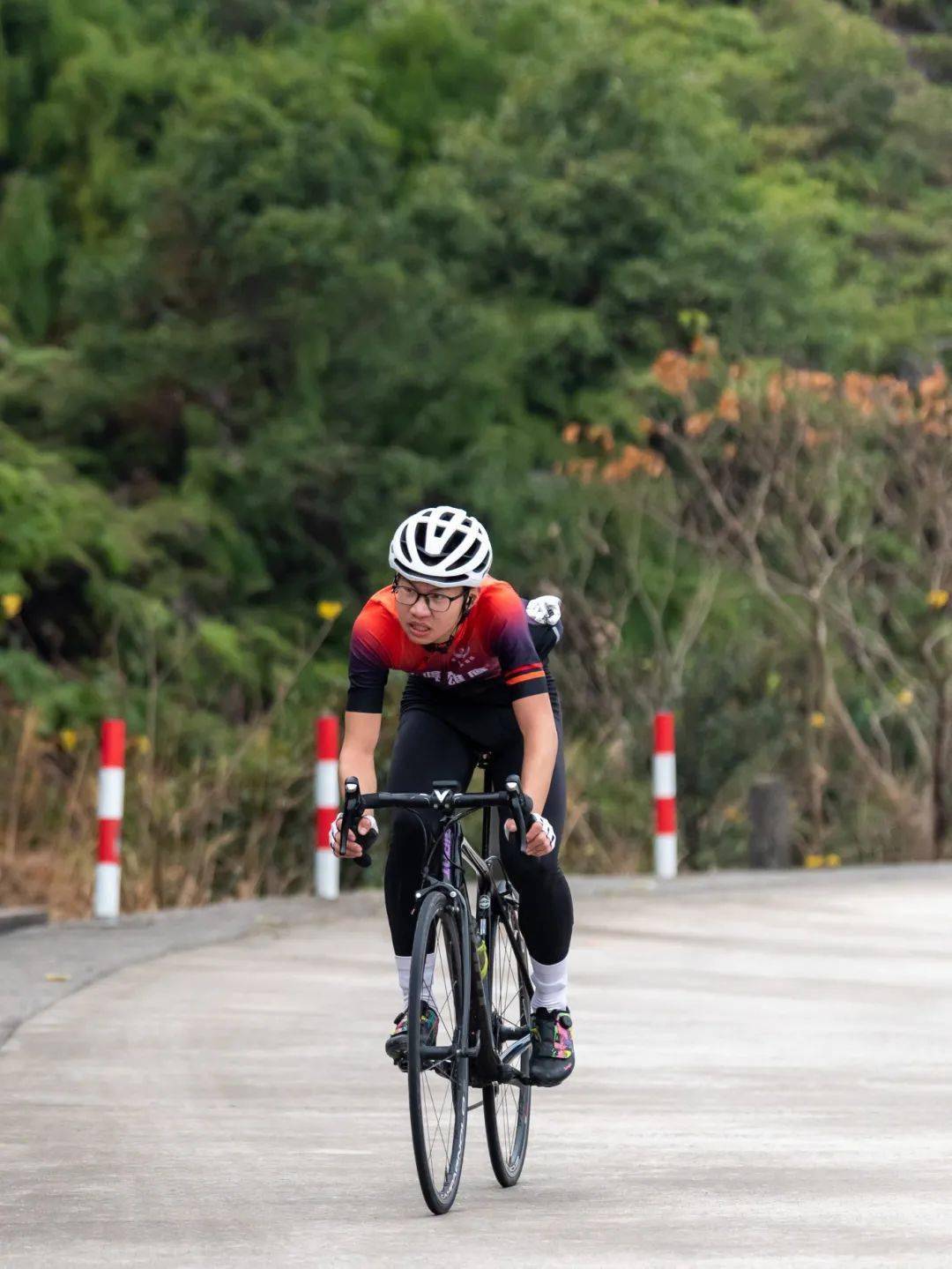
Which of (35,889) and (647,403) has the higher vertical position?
(647,403)

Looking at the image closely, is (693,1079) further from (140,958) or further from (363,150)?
(363,150)

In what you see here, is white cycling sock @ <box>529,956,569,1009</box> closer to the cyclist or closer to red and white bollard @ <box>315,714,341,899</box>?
the cyclist

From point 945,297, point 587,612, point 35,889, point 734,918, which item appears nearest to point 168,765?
point 35,889

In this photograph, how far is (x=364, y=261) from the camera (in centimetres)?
2914

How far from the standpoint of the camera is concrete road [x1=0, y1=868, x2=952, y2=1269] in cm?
625

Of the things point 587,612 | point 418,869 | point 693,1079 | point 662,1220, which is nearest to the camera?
point 662,1220

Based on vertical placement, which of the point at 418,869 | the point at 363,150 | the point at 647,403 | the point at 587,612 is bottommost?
the point at 418,869

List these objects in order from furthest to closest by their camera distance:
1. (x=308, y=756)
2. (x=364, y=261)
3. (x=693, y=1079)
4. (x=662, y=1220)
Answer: (x=364, y=261)
(x=308, y=756)
(x=693, y=1079)
(x=662, y=1220)

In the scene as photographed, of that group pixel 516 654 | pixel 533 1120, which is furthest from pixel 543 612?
pixel 533 1120

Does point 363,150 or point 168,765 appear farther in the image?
point 363,150

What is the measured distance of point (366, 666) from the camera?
7090mm

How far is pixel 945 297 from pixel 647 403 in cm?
1101

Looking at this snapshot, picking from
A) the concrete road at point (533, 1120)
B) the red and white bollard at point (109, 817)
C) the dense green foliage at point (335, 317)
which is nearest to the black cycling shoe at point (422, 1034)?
the concrete road at point (533, 1120)

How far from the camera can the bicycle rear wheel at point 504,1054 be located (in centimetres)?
700
